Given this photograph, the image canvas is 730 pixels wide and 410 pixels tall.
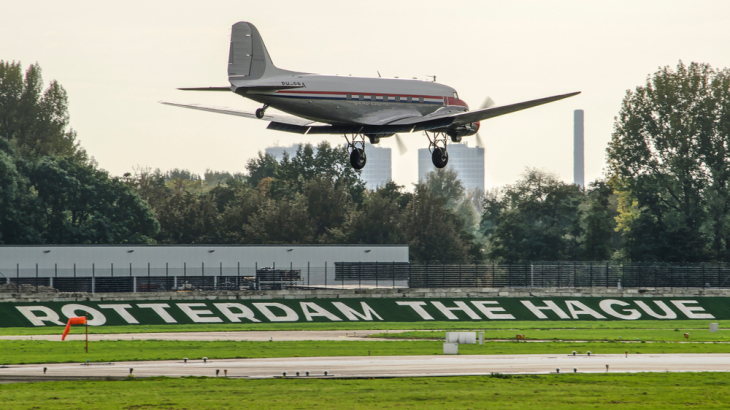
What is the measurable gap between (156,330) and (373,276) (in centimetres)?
2535

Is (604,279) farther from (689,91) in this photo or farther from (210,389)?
(210,389)

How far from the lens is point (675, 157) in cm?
10681

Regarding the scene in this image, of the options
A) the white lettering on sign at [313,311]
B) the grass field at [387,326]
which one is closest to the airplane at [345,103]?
the grass field at [387,326]

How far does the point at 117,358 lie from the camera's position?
136 ft

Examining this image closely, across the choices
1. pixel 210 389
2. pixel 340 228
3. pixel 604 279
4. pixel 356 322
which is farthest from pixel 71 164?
pixel 210 389

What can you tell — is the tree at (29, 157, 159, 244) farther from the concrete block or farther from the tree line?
the concrete block

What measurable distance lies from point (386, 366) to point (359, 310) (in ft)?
107

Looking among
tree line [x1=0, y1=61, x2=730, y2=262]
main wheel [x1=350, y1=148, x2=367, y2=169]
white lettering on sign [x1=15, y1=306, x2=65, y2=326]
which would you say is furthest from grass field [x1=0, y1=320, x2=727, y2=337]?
tree line [x1=0, y1=61, x2=730, y2=262]

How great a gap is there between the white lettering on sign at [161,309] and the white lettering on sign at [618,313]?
109 feet

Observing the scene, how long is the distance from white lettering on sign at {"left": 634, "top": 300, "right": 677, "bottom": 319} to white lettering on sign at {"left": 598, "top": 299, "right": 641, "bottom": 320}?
98cm

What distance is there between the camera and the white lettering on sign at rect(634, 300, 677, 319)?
2867 inches

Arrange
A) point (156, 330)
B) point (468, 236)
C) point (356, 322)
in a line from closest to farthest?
point (156, 330) < point (356, 322) < point (468, 236)

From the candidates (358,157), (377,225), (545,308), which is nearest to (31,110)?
(377,225)

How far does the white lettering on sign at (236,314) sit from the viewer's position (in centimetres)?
6662
